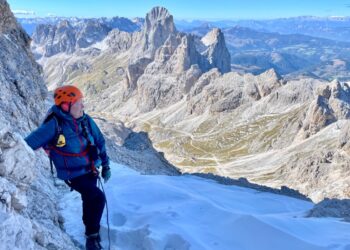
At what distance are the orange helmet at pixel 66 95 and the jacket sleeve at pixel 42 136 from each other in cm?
57

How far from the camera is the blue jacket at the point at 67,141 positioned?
32.3 ft

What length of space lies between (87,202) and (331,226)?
8399 millimetres

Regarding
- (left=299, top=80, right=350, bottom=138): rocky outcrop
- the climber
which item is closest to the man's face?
the climber

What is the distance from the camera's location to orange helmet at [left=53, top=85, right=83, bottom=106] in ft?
33.4

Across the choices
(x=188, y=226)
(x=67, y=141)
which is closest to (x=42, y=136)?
(x=67, y=141)

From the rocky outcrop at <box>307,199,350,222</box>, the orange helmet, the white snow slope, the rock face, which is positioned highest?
the orange helmet

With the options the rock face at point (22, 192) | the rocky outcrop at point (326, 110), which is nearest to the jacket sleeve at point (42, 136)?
the rock face at point (22, 192)

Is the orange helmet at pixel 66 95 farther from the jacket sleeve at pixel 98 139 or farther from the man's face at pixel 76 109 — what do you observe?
the jacket sleeve at pixel 98 139

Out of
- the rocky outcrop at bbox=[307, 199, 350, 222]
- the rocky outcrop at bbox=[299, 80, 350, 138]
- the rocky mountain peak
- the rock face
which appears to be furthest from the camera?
the rocky outcrop at bbox=[299, 80, 350, 138]

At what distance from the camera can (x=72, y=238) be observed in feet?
39.7

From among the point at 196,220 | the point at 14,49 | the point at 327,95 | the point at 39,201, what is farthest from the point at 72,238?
the point at 327,95

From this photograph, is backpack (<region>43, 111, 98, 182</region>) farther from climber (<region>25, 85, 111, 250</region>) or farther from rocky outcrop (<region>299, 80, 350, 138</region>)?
rocky outcrop (<region>299, 80, 350, 138</region>)

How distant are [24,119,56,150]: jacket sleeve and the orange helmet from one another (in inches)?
22.4

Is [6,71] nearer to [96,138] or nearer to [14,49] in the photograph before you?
[14,49]
